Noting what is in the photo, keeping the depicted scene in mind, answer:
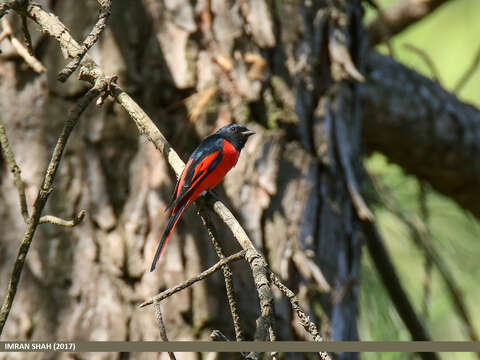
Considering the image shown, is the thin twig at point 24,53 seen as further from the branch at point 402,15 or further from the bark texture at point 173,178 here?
the branch at point 402,15

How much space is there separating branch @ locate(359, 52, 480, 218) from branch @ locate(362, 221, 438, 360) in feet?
2.06

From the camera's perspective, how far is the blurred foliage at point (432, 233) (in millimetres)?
3057

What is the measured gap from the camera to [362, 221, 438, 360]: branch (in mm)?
2502

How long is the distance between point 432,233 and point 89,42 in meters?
2.97

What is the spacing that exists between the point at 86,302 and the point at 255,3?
4.04 ft

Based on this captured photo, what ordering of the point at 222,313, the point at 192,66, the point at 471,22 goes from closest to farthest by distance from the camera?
the point at 222,313, the point at 192,66, the point at 471,22

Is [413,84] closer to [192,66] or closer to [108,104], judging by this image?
[192,66]

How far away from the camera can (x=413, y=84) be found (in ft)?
10.0

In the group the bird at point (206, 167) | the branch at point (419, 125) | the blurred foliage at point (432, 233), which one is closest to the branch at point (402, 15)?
the blurred foliage at point (432, 233)

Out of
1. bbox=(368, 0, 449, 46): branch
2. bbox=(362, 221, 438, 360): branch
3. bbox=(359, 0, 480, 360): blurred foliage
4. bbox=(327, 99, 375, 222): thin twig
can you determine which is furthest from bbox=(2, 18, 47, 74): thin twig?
bbox=(368, 0, 449, 46): branch

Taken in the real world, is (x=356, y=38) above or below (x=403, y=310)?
above

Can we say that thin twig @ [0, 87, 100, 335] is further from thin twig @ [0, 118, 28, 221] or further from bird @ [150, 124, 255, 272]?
bird @ [150, 124, 255, 272]

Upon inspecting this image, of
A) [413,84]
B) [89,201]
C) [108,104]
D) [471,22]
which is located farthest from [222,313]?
[471,22]

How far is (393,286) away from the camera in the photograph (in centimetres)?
260
